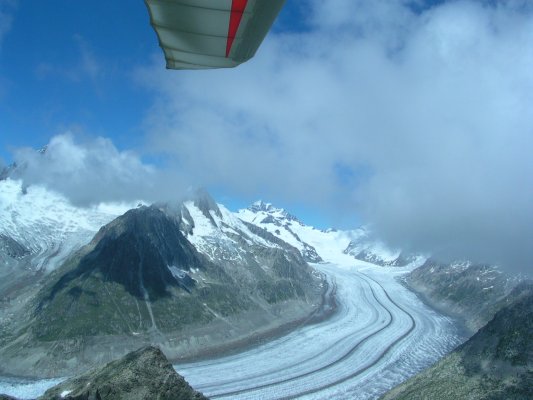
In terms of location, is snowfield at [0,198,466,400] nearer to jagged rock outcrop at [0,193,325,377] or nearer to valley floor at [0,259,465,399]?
valley floor at [0,259,465,399]

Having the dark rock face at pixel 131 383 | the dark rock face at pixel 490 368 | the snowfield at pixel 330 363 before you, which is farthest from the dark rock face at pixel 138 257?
the dark rock face at pixel 131 383

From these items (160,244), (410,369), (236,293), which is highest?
(160,244)

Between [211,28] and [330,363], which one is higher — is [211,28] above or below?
above

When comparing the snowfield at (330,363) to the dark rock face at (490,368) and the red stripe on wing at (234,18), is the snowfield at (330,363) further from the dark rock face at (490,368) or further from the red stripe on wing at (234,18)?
the red stripe on wing at (234,18)

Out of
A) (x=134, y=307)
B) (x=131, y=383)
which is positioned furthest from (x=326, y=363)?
(x=131, y=383)

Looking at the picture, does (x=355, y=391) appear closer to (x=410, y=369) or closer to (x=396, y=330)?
(x=410, y=369)

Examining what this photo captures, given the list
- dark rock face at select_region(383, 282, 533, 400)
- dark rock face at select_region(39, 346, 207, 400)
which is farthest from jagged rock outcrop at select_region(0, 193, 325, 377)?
dark rock face at select_region(39, 346, 207, 400)

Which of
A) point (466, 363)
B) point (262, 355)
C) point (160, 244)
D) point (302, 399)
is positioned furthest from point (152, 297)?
point (466, 363)

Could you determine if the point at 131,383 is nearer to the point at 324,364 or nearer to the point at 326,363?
the point at 324,364
